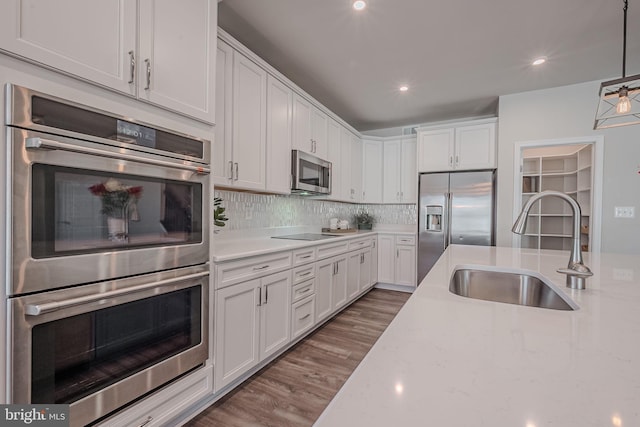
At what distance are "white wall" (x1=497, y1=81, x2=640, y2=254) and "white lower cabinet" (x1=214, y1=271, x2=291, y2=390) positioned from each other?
117 inches

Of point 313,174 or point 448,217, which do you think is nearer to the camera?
point 313,174

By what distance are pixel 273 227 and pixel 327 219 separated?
1.28 m

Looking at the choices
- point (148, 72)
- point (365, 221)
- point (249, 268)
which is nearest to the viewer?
point (148, 72)

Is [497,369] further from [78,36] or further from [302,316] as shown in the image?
[302,316]

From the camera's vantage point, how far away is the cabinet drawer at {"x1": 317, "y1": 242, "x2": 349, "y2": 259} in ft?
9.04

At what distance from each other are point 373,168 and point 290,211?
1.89 meters

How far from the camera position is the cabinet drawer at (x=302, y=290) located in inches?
92.7

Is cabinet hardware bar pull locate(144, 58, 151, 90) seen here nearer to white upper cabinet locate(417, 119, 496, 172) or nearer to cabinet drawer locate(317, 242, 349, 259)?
cabinet drawer locate(317, 242, 349, 259)

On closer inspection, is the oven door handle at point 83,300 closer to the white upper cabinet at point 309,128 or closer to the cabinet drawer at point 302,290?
the cabinet drawer at point 302,290

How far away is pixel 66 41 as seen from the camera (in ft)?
3.46

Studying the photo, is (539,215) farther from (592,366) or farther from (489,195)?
(592,366)

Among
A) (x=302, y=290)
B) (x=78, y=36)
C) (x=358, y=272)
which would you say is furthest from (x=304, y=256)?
(x=78, y=36)

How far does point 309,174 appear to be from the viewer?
119 inches

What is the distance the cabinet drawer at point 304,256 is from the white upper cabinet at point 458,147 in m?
2.38
